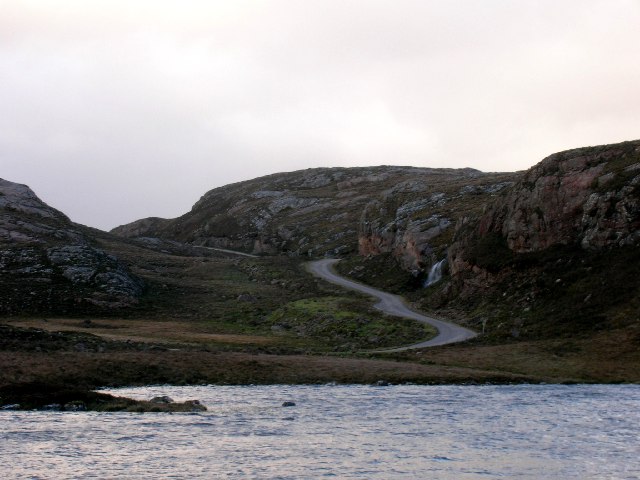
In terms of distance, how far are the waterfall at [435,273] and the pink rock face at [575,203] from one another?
12161mm

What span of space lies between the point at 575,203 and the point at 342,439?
6490 cm

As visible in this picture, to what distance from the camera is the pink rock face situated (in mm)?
81688

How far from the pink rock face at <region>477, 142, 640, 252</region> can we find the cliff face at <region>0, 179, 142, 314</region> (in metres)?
58.0

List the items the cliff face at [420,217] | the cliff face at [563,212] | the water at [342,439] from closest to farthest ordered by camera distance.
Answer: the water at [342,439], the cliff face at [563,212], the cliff face at [420,217]

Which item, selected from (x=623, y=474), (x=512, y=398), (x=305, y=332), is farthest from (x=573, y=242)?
(x=623, y=474)

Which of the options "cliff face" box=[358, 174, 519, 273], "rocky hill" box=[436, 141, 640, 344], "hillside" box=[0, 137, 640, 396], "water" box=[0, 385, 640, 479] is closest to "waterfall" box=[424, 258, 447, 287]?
"hillside" box=[0, 137, 640, 396]

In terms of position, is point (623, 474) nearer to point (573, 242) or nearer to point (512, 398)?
point (512, 398)

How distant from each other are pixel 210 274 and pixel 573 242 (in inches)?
3031

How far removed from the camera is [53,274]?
366 feet

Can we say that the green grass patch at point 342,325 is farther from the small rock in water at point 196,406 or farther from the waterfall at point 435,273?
the small rock in water at point 196,406

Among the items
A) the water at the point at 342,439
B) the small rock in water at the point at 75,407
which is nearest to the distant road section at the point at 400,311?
the water at the point at 342,439

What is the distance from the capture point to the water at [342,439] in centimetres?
2691

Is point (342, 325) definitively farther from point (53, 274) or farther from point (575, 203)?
point (53, 274)

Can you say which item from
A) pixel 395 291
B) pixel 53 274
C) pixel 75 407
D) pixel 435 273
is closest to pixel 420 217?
pixel 395 291
